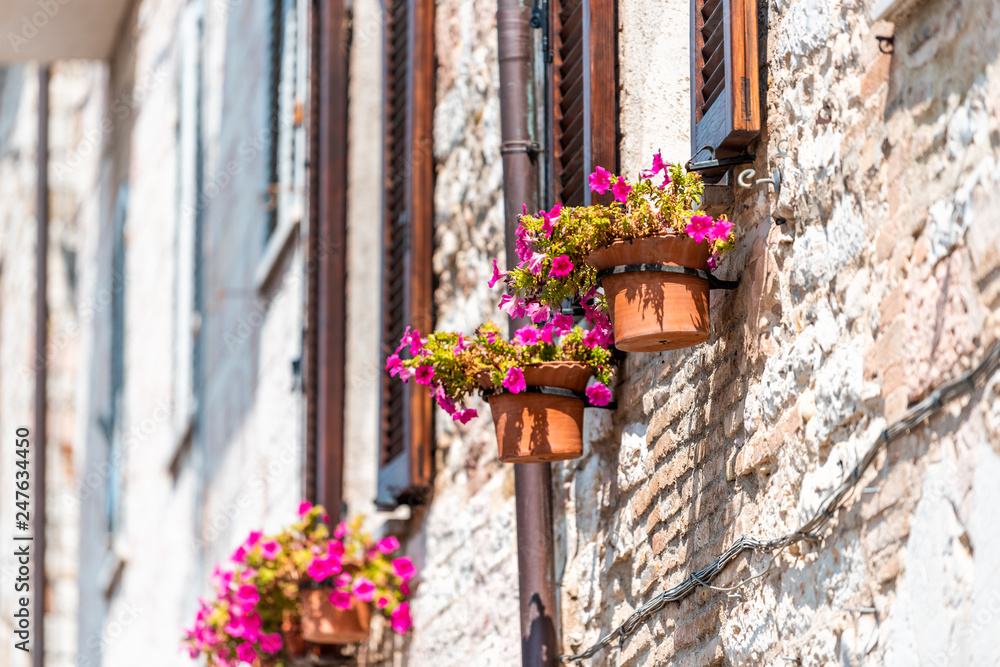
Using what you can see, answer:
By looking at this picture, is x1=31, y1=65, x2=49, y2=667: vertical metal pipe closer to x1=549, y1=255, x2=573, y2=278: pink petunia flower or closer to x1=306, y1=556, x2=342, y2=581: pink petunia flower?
x1=306, y1=556, x2=342, y2=581: pink petunia flower

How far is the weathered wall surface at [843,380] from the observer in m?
2.58

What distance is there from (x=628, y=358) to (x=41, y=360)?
396 inches

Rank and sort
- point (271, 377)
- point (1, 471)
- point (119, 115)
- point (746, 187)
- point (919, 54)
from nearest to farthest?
point (919, 54)
point (746, 187)
point (271, 377)
point (119, 115)
point (1, 471)

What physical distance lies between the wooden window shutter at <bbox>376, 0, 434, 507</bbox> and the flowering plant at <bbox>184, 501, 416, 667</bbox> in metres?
0.26

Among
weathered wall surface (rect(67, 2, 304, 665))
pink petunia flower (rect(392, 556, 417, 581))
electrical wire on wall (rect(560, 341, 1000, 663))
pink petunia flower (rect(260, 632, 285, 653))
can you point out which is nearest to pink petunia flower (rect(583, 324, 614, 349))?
electrical wire on wall (rect(560, 341, 1000, 663))

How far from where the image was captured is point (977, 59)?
2.60 meters

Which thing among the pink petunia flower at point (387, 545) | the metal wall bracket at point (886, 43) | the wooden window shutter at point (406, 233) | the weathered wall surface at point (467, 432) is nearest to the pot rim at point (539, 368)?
the weathered wall surface at point (467, 432)

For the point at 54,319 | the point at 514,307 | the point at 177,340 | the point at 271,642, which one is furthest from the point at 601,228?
the point at 54,319

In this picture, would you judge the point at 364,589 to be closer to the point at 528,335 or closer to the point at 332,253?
the point at 332,253

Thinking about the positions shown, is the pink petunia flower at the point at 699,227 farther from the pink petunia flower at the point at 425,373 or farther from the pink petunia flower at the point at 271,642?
the pink petunia flower at the point at 271,642

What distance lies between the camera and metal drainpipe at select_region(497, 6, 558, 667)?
4535 mm

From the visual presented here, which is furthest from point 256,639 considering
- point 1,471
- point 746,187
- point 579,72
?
point 1,471

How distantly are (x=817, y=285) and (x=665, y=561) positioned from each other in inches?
39.2

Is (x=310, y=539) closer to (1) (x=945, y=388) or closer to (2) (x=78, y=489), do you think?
(1) (x=945, y=388)
